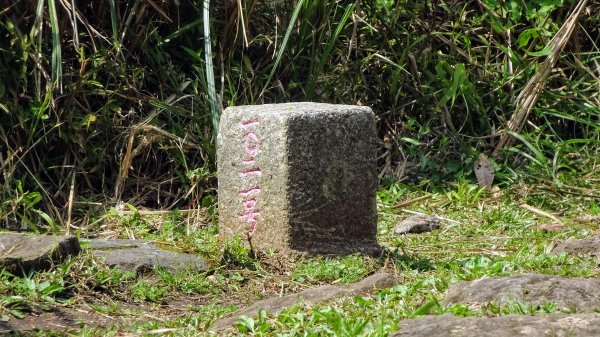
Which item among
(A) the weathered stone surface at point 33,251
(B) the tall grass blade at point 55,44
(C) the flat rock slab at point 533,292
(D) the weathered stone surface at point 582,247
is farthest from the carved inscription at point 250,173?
(C) the flat rock slab at point 533,292

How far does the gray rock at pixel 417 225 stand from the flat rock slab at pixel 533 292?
9.10ft

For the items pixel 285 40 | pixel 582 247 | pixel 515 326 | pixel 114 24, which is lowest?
pixel 582 247

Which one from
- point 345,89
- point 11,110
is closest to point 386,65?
point 345,89

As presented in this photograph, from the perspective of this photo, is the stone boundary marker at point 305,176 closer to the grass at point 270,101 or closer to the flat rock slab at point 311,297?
the grass at point 270,101

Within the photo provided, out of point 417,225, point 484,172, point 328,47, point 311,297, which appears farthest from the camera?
point 484,172

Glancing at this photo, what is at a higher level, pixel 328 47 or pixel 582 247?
pixel 328 47

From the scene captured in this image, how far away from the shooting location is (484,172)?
25.6 ft

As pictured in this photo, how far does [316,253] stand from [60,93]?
2243 millimetres

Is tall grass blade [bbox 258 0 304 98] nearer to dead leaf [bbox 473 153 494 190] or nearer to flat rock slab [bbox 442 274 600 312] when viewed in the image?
dead leaf [bbox 473 153 494 190]

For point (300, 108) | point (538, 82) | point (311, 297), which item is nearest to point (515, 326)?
point (311, 297)

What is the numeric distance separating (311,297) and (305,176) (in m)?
1.07

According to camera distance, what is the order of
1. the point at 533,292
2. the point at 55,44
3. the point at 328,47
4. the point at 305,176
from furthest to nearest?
1. the point at 328,47
2. the point at 55,44
3. the point at 305,176
4. the point at 533,292

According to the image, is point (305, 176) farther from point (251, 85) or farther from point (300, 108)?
point (251, 85)

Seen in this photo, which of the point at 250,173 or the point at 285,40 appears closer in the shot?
the point at 250,173
